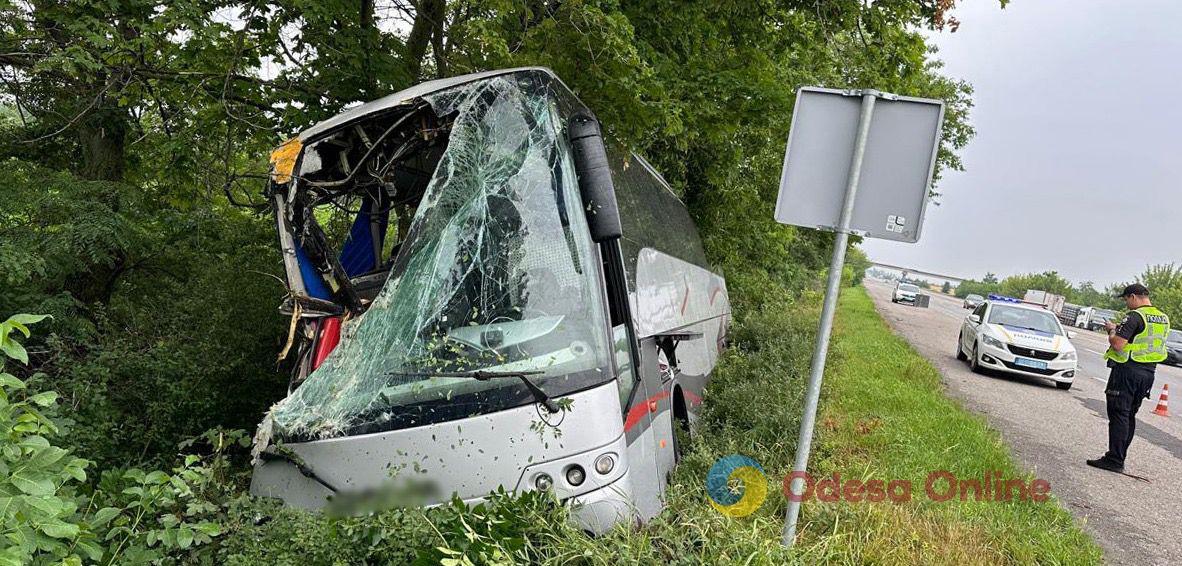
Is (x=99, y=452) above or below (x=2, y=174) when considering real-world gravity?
below

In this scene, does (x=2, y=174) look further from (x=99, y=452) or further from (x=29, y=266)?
(x=99, y=452)

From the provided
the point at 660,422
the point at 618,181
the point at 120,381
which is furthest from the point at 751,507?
the point at 120,381

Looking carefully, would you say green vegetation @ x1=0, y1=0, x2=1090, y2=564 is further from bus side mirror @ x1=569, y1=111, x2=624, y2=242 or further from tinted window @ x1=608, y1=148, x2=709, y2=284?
bus side mirror @ x1=569, y1=111, x2=624, y2=242

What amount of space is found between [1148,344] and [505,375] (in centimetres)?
660

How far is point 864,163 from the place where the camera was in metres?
3.52

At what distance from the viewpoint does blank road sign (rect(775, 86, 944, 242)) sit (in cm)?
340

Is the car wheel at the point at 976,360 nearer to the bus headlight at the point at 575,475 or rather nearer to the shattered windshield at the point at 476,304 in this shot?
the shattered windshield at the point at 476,304

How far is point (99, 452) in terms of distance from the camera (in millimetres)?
4473

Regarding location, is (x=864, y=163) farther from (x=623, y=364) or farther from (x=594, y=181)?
(x=623, y=364)

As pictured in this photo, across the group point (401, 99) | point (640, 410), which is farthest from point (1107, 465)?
point (401, 99)

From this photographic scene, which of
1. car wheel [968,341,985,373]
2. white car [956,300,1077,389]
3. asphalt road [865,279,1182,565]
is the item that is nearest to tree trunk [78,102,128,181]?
asphalt road [865,279,1182,565]

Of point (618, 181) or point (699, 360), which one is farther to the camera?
point (699, 360)

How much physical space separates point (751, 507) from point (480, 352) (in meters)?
2.01

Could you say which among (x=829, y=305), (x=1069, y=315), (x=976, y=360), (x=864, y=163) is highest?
(x=864, y=163)
